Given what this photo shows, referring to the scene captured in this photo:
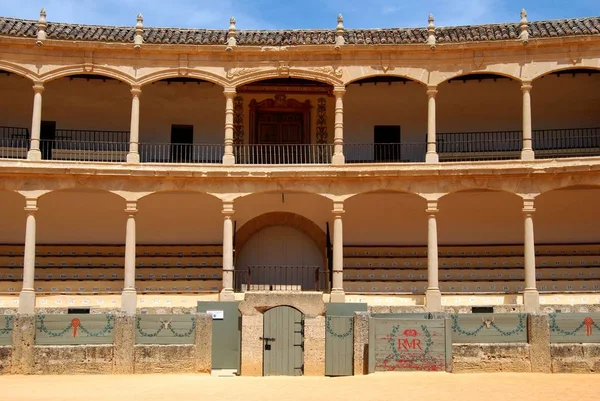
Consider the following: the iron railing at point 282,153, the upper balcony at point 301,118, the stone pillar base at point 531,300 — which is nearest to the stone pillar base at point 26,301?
the upper balcony at point 301,118

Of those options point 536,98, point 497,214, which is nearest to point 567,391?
point 497,214

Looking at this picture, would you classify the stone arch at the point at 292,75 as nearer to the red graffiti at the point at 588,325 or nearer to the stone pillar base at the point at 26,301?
the stone pillar base at the point at 26,301

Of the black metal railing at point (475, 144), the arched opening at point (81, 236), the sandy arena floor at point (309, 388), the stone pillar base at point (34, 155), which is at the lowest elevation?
the sandy arena floor at point (309, 388)

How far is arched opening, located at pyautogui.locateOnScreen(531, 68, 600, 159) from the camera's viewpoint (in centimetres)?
2625

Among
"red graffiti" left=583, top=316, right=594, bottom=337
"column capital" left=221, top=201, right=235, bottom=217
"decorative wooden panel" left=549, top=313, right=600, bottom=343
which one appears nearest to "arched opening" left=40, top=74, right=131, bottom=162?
"column capital" left=221, top=201, right=235, bottom=217

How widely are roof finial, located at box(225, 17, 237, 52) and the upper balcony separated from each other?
2720mm

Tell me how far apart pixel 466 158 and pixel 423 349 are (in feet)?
33.9

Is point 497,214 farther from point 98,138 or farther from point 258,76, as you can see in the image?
point 98,138

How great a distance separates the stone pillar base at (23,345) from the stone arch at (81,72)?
9052 millimetres

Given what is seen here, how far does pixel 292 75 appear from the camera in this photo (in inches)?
963

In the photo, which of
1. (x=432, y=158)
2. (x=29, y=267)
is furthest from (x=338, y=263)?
(x=29, y=267)

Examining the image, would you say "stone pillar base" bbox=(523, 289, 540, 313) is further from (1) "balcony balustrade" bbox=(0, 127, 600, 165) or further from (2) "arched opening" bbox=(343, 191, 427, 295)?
(1) "balcony balustrade" bbox=(0, 127, 600, 165)

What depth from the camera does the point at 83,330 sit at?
57.7 feet

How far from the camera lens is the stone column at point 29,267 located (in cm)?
2275
